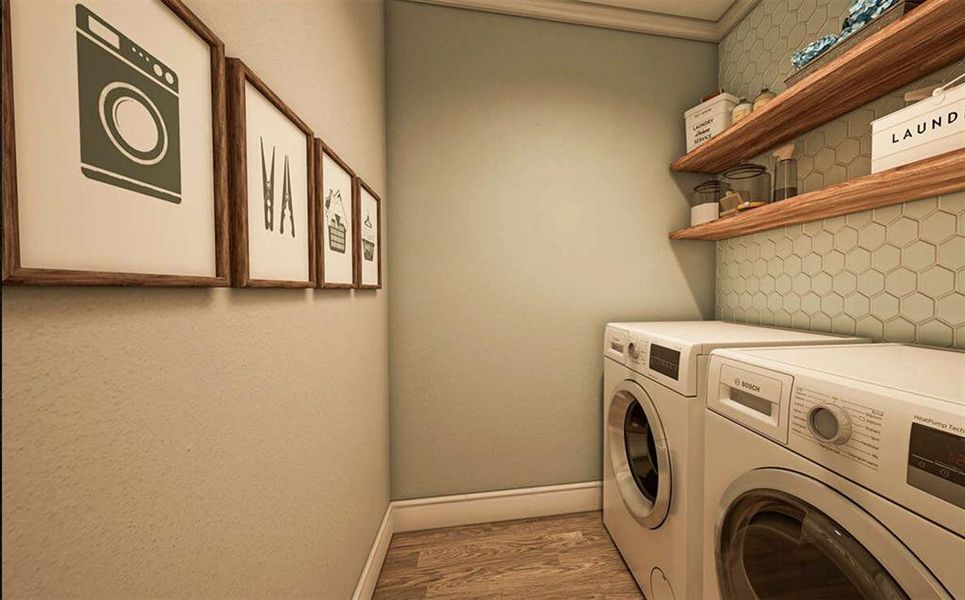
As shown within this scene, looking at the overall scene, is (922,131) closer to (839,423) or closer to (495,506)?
(839,423)

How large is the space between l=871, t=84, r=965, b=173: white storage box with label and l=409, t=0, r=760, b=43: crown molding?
113cm

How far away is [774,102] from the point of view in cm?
111

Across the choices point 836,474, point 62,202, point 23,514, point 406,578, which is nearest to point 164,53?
point 62,202

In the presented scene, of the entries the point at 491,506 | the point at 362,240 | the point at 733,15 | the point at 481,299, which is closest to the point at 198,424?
the point at 362,240

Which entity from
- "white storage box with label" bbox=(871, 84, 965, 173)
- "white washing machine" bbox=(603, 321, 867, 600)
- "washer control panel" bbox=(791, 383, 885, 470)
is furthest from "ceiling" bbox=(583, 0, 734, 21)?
"washer control panel" bbox=(791, 383, 885, 470)

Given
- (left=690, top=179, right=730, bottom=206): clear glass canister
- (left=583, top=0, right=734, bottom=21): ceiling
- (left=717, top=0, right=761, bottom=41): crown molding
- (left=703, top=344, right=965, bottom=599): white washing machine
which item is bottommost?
(left=703, top=344, right=965, bottom=599): white washing machine

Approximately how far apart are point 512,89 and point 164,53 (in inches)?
58.4

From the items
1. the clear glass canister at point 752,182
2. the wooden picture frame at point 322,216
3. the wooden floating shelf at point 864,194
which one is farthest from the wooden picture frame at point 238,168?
the clear glass canister at point 752,182

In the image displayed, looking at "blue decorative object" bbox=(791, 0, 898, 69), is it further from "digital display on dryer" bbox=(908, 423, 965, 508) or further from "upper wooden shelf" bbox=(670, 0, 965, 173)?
"digital display on dryer" bbox=(908, 423, 965, 508)

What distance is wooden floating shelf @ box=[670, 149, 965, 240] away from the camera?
0.75 m

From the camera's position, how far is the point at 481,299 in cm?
162

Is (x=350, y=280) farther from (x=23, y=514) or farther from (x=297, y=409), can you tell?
(x=23, y=514)

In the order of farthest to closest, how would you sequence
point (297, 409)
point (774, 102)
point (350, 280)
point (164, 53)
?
point (774, 102)
point (350, 280)
point (297, 409)
point (164, 53)

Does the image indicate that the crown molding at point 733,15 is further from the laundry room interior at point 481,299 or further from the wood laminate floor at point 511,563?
the wood laminate floor at point 511,563
